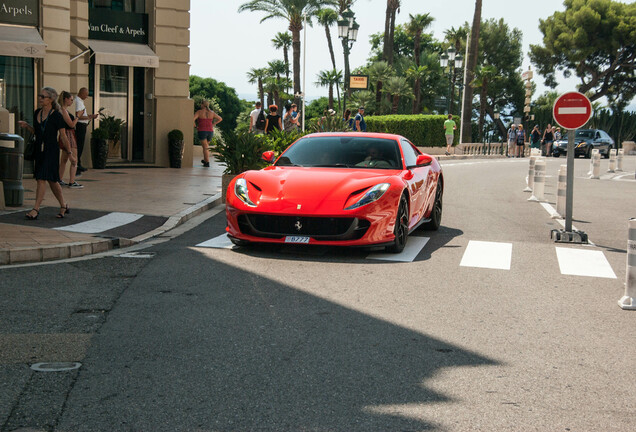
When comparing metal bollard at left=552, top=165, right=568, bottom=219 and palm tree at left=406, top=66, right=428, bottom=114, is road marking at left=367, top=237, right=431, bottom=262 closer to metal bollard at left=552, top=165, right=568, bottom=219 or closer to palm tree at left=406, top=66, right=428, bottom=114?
metal bollard at left=552, top=165, right=568, bottom=219

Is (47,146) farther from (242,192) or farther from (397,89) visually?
(397,89)

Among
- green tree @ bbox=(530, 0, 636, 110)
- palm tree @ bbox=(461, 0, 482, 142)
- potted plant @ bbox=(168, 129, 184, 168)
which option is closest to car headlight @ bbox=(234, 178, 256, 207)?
potted plant @ bbox=(168, 129, 184, 168)

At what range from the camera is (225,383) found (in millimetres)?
4789

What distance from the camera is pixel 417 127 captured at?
47.7 metres

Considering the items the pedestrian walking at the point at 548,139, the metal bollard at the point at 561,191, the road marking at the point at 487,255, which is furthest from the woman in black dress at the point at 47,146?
the pedestrian walking at the point at 548,139

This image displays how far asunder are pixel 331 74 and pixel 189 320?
9109 centimetres

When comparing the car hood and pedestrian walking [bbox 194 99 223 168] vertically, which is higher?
pedestrian walking [bbox 194 99 223 168]

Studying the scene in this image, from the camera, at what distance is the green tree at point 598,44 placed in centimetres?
7088

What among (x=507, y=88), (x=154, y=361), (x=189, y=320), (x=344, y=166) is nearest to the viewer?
(x=154, y=361)

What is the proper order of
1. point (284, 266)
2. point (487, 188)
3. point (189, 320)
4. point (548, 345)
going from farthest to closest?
point (487, 188), point (284, 266), point (189, 320), point (548, 345)

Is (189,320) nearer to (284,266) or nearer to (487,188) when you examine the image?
(284,266)

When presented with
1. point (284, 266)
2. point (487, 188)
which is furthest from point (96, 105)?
point (284, 266)

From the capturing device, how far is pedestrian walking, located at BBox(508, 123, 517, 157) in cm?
4741

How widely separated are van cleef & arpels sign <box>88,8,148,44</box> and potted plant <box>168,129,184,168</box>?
2.69 metres
